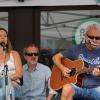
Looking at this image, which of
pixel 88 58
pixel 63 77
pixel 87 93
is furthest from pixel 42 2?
pixel 87 93

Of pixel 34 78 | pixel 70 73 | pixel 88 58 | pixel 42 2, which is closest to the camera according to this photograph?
pixel 88 58

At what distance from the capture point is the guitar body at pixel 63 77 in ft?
15.4

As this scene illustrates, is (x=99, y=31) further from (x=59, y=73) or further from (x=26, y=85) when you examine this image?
(x=26, y=85)

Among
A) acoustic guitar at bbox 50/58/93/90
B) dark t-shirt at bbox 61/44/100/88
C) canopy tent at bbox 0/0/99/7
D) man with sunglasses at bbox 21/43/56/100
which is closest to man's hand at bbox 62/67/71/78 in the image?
acoustic guitar at bbox 50/58/93/90

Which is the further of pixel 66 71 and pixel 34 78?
pixel 34 78

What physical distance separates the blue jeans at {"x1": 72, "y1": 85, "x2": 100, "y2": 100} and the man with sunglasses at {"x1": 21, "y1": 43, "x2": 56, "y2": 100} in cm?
75

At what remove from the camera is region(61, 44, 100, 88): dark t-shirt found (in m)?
4.62

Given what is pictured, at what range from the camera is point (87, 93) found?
460 cm

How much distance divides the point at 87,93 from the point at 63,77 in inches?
17.5

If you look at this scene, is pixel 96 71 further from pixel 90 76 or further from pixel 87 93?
pixel 87 93

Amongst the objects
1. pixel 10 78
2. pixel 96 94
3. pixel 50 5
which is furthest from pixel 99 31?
pixel 50 5

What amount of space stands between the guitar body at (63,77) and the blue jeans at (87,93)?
0.10 m

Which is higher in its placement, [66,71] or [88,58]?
[88,58]

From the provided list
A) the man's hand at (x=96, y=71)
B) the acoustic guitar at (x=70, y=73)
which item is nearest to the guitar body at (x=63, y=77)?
Result: the acoustic guitar at (x=70, y=73)
